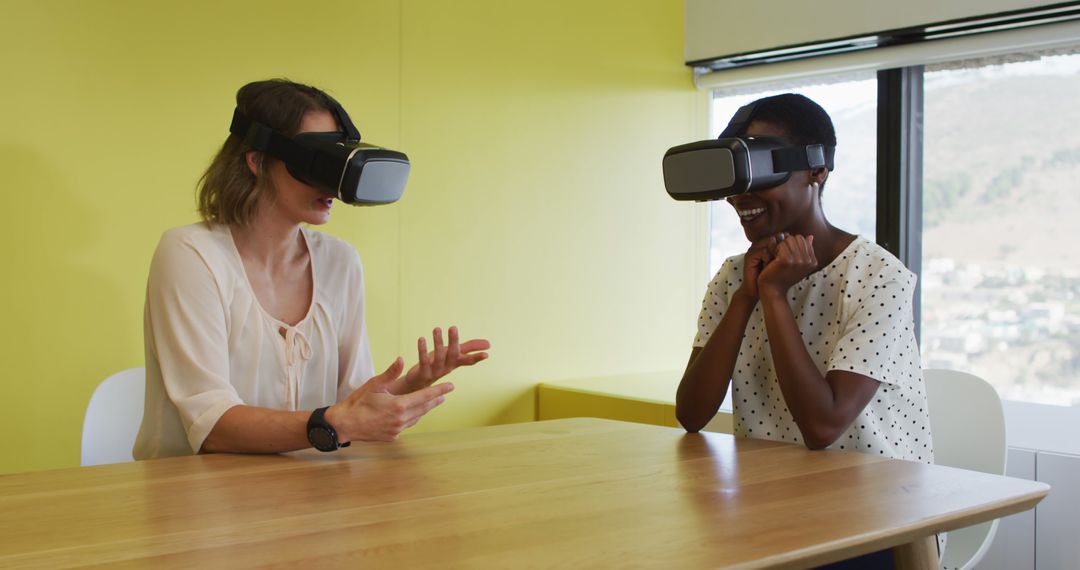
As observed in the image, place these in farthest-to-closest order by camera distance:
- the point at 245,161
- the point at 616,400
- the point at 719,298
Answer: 1. the point at 616,400
2. the point at 719,298
3. the point at 245,161

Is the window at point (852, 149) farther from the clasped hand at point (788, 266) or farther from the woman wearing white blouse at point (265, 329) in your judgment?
the woman wearing white blouse at point (265, 329)

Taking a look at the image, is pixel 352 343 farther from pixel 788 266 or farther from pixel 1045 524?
pixel 1045 524

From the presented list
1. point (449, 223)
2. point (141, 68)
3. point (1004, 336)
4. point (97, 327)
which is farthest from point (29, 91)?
point (1004, 336)

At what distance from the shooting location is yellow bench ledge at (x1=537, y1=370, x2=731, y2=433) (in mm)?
3201

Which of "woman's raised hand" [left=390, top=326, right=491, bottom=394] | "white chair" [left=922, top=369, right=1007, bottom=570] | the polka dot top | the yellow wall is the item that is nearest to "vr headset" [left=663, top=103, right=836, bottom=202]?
the polka dot top

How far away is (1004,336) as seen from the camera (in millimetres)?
3252

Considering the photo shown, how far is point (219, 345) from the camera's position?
5.94 ft

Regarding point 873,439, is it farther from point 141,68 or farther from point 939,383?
point 141,68

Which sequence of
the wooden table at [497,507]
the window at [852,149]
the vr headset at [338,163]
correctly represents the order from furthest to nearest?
1. the window at [852,149]
2. the vr headset at [338,163]
3. the wooden table at [497,507]

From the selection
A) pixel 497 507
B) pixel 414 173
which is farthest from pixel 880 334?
pixel 414 173

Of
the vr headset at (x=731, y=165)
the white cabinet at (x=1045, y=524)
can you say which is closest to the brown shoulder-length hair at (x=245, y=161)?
the vr headset at (x=731, y=165)

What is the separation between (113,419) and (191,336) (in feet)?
2.03

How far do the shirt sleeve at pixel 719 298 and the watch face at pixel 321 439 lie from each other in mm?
787

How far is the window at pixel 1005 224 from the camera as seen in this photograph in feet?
10.2
